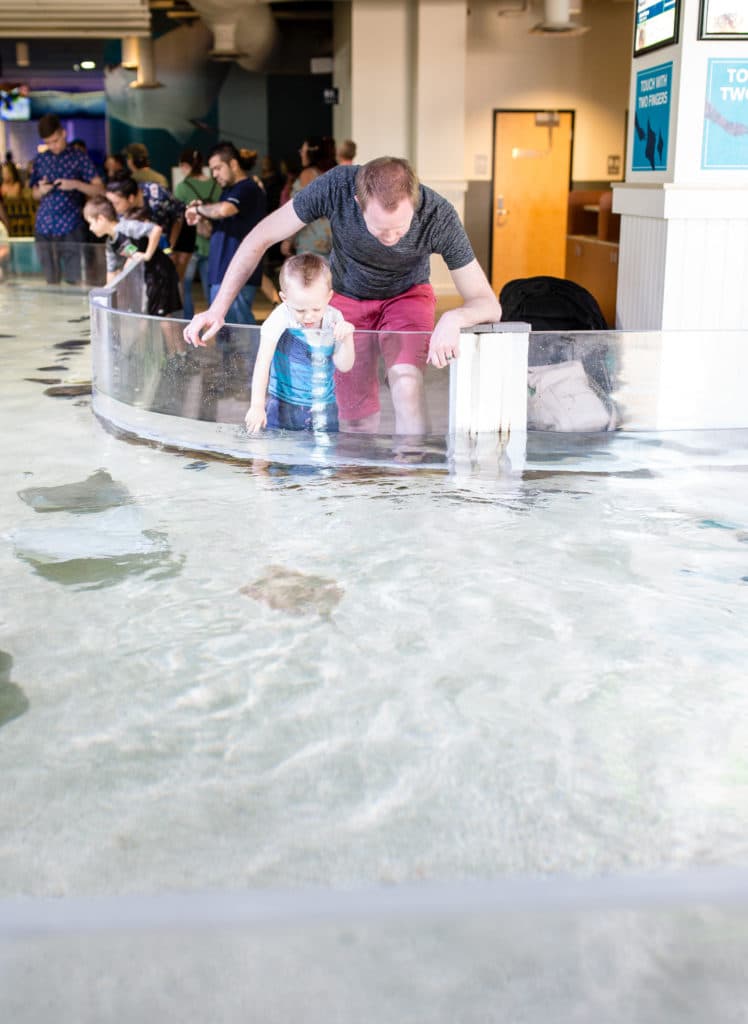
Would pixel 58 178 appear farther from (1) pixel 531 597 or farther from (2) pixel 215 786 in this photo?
(2) pixel 215 786

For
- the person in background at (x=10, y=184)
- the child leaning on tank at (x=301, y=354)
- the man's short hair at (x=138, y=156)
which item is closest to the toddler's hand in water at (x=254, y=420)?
the child leaning on tank at (x=301, y=354)

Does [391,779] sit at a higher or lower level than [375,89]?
lower

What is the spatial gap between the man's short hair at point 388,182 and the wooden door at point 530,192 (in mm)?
10232

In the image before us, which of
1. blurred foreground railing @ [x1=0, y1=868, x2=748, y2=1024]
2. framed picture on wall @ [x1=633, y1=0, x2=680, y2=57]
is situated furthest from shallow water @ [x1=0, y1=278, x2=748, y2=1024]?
framed picture on wall @ [x1=633, y1=0, x2=680, y2=57]

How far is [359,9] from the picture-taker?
12672 mm

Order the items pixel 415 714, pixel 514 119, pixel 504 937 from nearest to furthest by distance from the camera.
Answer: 1. pixel 504 937
2. pixel 415 714
3. pixel 514 119

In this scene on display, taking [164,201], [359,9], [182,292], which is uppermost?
[359,9]

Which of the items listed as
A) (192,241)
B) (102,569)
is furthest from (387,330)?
(192,241)

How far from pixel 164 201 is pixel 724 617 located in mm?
6821

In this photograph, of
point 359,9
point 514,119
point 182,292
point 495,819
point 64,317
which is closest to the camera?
point 495,819

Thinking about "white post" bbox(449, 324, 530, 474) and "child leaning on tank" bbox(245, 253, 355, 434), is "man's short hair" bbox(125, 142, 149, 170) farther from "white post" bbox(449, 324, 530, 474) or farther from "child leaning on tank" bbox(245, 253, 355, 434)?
"white post" bbox(449, 324, 530, 474)

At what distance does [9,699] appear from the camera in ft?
8.75

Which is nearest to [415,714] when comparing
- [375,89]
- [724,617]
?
[724,617]

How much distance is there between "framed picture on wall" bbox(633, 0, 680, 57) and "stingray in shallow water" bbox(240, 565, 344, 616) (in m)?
4.24
